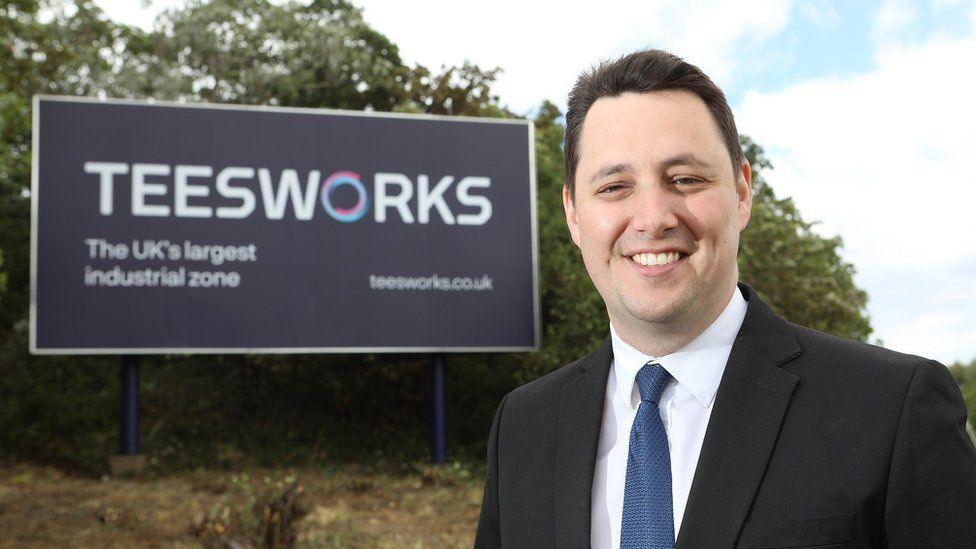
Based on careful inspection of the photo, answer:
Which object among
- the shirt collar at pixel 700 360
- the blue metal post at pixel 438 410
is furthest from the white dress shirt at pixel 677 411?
the blue metal post at pixel 438 410

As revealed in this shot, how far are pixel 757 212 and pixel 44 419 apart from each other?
9839mm

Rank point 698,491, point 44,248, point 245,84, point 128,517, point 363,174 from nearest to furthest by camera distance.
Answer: point 698,491 < point 128,517 < point 44,248 < point 363,174 < point 245,84

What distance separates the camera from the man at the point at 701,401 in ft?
5.03

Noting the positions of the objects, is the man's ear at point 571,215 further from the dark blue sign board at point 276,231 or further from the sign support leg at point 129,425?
the sign support leg at point 129,425

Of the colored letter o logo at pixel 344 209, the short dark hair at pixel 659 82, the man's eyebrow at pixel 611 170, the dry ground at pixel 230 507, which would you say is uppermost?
the colored letter o logo at pixel 344 209

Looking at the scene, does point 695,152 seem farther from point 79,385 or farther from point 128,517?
point 79,385

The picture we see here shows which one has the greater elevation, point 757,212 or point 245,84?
point 245,84

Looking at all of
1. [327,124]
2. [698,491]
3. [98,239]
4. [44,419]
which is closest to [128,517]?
[98,239]

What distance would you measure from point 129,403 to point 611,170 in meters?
10.1

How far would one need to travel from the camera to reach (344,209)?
1097 centimetres

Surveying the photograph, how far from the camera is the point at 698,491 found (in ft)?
5.29

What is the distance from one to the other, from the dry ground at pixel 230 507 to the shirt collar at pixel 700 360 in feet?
20.1

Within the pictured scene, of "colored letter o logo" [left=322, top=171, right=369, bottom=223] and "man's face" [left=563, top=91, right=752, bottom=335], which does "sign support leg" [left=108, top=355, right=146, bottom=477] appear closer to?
"colored letter o logo" [left=322, top=171, right=369, bottom=223]

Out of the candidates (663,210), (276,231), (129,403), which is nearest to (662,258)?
(663,210)
